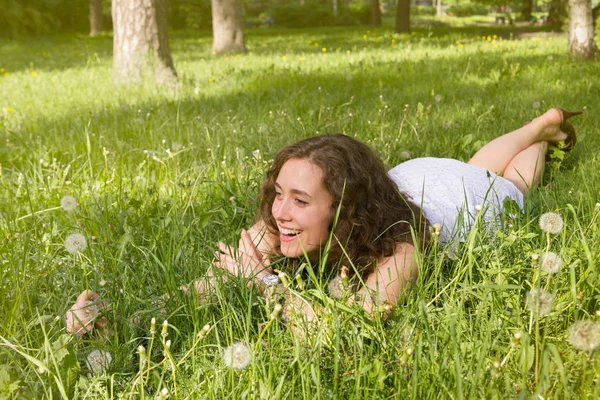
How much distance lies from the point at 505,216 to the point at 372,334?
3.64ft

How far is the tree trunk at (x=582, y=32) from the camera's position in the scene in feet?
27.7

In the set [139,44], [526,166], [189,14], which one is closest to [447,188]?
[526,166]

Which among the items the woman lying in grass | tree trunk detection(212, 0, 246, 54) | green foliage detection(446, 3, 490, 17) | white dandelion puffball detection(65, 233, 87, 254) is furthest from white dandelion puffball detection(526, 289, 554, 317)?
green foliage detection(446, 3, 490, 17)

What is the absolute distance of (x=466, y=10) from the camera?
174 feet

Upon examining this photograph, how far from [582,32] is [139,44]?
5836mm

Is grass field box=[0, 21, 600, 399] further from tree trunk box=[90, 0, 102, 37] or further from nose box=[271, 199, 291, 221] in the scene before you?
tree trunk box=[90, 0, 102, 37]

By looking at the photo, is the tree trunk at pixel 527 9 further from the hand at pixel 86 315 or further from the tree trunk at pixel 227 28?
the hand at pixel 86 315

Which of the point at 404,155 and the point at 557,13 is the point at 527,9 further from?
the point at 404,155

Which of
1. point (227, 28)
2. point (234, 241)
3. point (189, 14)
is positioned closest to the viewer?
point (234, 241)

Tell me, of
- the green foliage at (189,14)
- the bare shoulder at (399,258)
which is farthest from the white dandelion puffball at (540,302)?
the green foliage at (189,14)

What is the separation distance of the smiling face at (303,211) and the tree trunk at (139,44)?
539 cm

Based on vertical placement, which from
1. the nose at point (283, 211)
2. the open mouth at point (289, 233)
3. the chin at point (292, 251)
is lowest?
the chin at point (292, 251)

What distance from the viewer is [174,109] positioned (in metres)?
5.77

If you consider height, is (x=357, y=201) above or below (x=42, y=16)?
below
